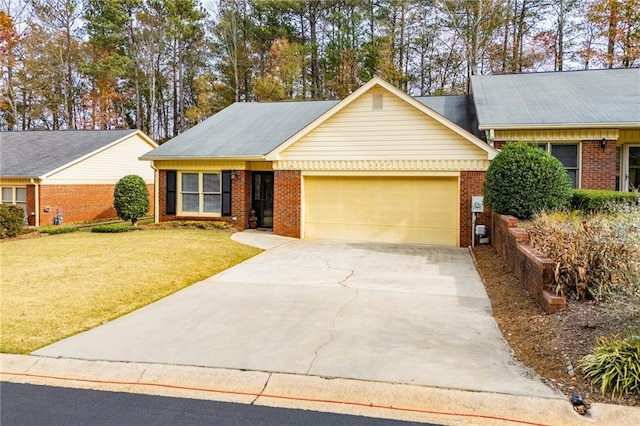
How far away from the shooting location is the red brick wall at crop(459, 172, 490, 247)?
13.2 m

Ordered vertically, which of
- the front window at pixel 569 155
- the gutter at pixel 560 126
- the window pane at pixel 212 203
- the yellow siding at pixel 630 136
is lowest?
the window pane at pixel 212 203

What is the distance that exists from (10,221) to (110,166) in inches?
327

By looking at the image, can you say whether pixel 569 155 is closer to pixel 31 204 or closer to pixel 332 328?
pixel 332 328

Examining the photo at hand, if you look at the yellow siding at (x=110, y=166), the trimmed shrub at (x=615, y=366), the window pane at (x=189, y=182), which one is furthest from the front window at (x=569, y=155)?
the yellow siding at (x=110, y=166)

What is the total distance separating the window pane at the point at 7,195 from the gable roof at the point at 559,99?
2120 cm

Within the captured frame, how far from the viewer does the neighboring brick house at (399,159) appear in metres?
13.4

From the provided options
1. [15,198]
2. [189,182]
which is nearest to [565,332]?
[189,182]

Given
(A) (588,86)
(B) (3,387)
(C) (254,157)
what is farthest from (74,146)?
(A) (588,86)

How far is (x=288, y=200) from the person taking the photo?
49.3ft

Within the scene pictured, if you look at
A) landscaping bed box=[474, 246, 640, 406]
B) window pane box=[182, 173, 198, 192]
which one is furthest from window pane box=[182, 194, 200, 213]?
landscaping bed box=[474, 246, 640, 406]

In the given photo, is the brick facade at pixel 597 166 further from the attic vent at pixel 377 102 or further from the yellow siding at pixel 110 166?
the yellow siding at pixel 110 166

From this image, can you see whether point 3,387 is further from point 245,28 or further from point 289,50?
point 245,28

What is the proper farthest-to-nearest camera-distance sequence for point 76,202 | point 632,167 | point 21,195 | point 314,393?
point 76,202, point 21,195, point 632,167, point 314,393

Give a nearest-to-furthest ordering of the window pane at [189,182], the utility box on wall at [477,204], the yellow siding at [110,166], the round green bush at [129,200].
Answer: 1. the utility box on wall at [477,204]
2. the window pane at [189,182]
3. the round green bush at [129,200]
4. the yellow siding at [110,166]
